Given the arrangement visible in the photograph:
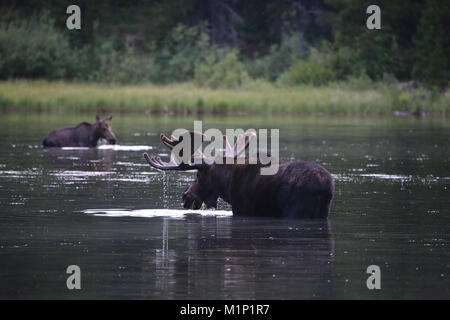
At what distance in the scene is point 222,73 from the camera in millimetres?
63094

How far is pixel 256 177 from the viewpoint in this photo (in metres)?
15.0

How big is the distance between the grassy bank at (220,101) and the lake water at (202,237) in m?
25.9

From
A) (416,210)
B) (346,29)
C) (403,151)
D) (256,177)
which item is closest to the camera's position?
(256,177)

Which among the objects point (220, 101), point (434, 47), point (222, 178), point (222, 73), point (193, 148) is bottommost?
point (222, 178)

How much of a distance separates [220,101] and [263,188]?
36357 mm

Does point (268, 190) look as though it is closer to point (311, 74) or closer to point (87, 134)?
point (87, 134)

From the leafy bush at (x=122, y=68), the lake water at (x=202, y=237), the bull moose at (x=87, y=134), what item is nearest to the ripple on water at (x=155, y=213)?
the lake water at (x=202, y=237)

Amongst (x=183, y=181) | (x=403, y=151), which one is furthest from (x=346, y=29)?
(x=183, y=181)

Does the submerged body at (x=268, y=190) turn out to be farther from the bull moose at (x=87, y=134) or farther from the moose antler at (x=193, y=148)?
the bull moose at (x=87, y=134)

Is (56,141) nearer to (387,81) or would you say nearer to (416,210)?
(416,210)

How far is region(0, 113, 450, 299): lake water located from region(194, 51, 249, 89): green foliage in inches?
1443

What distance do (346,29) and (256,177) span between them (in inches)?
1909

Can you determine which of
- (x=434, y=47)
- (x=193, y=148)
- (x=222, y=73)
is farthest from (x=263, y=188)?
(x=222, y=73)
